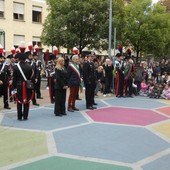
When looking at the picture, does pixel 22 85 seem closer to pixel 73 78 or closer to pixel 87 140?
pixel 73 78

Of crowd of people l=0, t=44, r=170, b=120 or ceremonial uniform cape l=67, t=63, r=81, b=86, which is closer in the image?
crowd of people l=0, t=44, r=170, b=120

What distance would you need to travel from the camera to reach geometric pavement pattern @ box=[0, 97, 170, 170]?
5.98 metres

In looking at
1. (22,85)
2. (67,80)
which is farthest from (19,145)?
(67,80)

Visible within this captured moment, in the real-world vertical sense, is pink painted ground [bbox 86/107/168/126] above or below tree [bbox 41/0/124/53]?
below

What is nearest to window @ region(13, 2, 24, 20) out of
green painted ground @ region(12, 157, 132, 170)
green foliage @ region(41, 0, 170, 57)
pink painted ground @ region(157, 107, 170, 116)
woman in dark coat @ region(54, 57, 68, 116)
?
green foliage @ region(41, 0, 170, 57)

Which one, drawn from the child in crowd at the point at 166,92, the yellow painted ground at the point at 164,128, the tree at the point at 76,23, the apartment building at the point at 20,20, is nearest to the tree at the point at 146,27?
the tree at the point at 76,23

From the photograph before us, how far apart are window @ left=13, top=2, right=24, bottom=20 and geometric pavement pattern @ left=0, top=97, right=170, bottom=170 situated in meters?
24.5

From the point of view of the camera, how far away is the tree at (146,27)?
32.2 metres

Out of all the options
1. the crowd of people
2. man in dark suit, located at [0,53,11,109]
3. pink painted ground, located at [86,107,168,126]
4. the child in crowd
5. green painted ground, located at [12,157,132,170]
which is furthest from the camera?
the child in crowd

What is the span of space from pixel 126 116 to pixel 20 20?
26470 mm

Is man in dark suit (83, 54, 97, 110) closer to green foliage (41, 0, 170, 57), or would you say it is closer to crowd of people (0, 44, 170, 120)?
crowd of people (0, 44, 170, 120)

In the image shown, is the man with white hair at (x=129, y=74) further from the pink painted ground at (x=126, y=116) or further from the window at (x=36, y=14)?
the window at (x=36, y=14)

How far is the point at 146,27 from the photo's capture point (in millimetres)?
32219

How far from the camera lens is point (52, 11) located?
2444 centimetres
